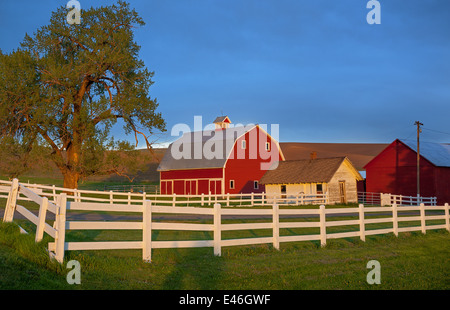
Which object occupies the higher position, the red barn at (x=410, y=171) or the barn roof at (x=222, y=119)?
the barn roof at (x=222, y=119)

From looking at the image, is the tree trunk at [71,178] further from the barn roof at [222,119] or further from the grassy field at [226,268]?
the barn roof at [222,119]

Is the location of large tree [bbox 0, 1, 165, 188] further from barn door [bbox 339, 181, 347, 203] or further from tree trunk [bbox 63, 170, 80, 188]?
barn door [bbox 339, 181, 347, 203]

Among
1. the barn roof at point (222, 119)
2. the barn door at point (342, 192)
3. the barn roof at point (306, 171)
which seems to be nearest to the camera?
the barn roof at point (306, 171)

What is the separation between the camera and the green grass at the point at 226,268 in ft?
26.2

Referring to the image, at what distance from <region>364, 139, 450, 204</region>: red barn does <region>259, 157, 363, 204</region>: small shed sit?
6589mm

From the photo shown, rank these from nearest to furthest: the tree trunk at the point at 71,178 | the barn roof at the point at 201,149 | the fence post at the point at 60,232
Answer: the fence post at the point at 60,232, the tree trunk at the point at 71,178, the barn roof at the point at 201,149

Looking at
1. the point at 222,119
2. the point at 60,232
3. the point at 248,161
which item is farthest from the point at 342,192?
the point at 60,232

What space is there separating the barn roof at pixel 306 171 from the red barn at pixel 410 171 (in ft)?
21.7

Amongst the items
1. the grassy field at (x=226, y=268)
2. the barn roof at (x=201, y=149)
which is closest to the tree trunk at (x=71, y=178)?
the barn roof at (x=201, y=149)

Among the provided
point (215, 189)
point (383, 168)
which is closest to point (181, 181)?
point (215, 189)
